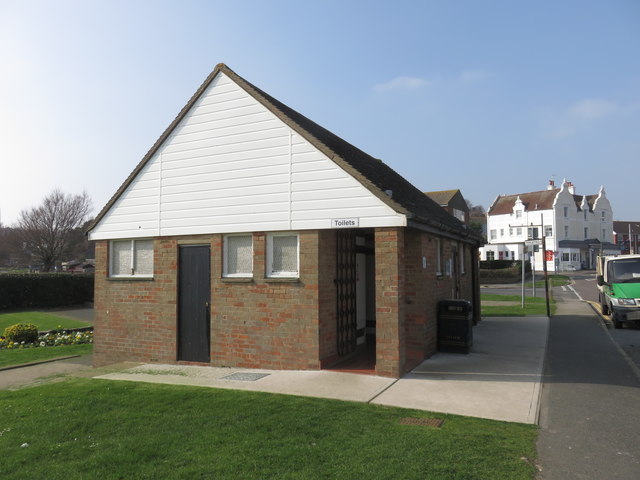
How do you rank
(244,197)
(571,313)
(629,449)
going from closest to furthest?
(629,449) → (244,197) → (571,313)

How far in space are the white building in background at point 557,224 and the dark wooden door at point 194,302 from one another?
2068 inches

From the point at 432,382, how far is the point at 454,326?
280cm

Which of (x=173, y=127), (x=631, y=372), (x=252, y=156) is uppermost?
(x=173, y=127)

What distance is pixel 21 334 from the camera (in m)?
16.2

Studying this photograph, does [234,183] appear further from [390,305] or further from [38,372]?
[38,372]

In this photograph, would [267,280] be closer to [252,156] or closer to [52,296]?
[252,156]

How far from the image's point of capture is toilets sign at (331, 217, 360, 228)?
8305 mm

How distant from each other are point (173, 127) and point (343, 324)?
227 inches

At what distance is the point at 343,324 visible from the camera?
378 inches

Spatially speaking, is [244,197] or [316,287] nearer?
[316,287]

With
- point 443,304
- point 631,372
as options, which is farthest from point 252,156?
point 631,372

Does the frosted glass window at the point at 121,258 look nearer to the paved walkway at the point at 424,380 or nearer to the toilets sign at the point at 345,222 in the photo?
the paved walkway at the point at 424,380

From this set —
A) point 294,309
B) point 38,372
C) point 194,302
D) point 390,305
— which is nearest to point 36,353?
point 38,372

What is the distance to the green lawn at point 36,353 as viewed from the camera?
12484 mm
